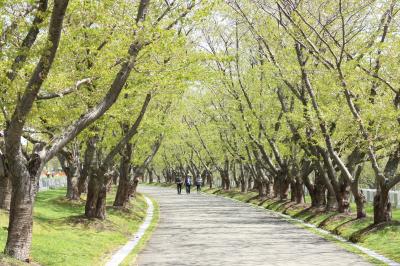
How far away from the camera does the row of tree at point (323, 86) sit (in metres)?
16.2

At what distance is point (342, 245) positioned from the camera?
49.1 feet

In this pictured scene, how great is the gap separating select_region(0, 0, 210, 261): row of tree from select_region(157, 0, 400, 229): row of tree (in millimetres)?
1845

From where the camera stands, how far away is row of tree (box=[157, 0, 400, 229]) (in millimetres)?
16188

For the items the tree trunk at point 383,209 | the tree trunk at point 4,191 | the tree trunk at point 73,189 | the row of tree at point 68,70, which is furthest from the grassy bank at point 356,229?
the tree trunk at point 73,189

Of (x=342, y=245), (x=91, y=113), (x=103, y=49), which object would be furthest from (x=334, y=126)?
(x=91, y=113)

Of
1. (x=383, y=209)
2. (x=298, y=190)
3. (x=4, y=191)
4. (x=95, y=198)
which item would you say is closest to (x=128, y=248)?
(x=95, y=198)

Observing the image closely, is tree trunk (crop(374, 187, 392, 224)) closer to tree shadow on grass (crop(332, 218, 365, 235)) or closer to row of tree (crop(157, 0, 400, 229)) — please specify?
row of tree (crop(157, 0, 400, 229))

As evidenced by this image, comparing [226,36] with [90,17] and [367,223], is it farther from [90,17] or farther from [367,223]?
[90,17]

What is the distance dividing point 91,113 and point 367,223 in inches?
458

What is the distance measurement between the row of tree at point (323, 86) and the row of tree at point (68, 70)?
185cm

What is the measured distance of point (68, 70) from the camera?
46.0ft

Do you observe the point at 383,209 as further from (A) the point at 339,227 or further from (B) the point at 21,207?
(B) the point at 21,207

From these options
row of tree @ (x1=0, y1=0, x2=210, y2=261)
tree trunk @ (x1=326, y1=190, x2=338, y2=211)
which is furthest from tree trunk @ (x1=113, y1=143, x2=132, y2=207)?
A: tree trunk @ (x1=326, y1=190, x2=338, y2=211)

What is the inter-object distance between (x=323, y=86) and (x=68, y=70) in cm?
1009
